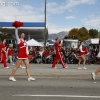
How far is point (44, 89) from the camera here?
8.13 meters

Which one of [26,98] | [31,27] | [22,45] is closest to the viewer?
[26,98]

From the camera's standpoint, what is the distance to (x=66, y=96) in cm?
702

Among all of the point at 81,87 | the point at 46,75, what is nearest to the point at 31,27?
the point at 46,75

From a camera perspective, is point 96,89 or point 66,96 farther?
point 96,89

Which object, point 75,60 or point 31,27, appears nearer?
point 75,60

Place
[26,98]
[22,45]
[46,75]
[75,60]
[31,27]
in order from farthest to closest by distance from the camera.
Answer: [31,27] < [75,60] < [46,75] < [22,45] < [26,98]

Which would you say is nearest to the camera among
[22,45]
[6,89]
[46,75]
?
[6,89]

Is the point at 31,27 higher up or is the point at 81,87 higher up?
the point at 31,27

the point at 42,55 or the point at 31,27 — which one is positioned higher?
the point at 31,27

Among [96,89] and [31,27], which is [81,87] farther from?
[31,27]

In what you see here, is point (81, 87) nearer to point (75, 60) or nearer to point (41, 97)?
point (41, 97)

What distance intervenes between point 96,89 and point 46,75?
12.1 ft

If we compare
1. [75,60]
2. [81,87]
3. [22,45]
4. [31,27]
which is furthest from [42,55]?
[31,27]

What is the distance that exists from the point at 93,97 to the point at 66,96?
29.0 inches
